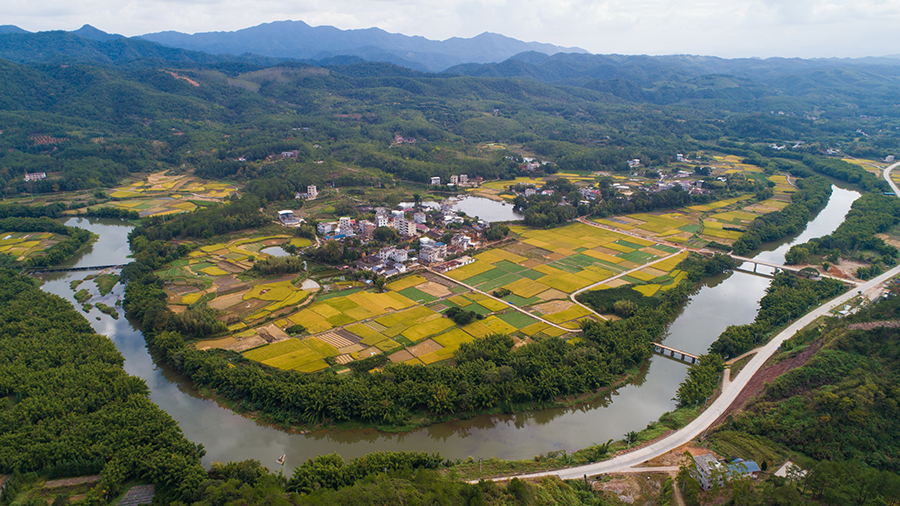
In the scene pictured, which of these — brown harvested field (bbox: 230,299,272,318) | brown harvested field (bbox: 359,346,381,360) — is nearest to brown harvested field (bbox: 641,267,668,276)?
brown harvested field (bbox: 359,346,381,360)

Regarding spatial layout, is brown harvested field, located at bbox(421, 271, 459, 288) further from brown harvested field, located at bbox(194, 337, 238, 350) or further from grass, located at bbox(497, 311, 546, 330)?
brown harvested field, located at bbox(194, 337, 238, 350)

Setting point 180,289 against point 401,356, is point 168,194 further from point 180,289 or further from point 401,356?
point 401,356

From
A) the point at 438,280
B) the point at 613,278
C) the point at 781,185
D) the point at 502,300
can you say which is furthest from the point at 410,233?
the point at 781,185

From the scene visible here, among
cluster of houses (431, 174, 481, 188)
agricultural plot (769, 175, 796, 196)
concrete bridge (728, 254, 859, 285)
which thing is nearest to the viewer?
concrete bridge (728, 254, 859, 285)

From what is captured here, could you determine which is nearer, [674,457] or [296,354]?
[674,457]

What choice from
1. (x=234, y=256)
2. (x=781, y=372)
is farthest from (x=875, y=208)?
(x=234, y=256)

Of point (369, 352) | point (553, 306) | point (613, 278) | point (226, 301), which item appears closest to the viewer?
point (369, 352)
